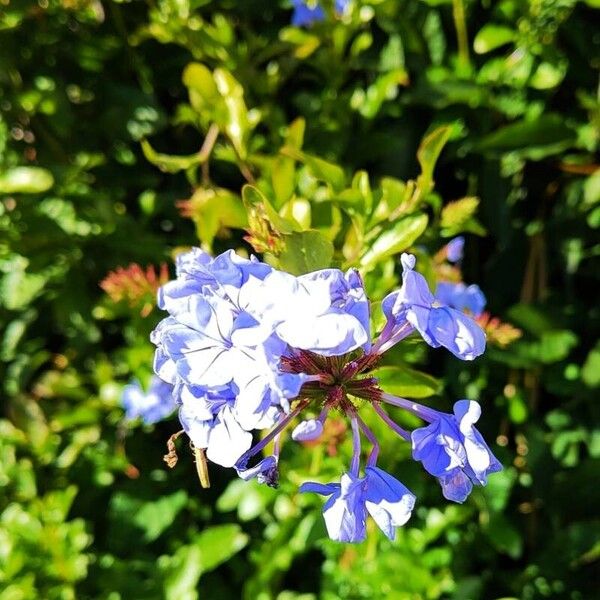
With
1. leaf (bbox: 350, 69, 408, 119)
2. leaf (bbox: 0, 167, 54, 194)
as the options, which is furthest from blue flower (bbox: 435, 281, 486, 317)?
leaf (bbox: 0, 167, 54, 194)

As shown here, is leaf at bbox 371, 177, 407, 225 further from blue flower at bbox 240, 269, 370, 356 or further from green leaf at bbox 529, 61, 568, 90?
green leaf at bbox 529, 61, 568, 90

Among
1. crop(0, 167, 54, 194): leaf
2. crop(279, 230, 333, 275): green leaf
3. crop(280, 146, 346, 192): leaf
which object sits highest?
crop(279, 230, 333, 275): green leaf

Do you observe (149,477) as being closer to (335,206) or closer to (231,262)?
(335,206)

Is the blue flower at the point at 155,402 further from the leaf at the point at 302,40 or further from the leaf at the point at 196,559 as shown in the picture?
the leaf at the point at 302,40

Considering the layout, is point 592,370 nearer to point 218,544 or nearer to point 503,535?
point 503,535

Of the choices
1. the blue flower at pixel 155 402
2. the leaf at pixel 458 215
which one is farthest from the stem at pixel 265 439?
Answer: the blue flower at pixel 155 402

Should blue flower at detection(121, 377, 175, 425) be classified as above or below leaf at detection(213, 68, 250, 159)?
below

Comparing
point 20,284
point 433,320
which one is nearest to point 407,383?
point 433,320
